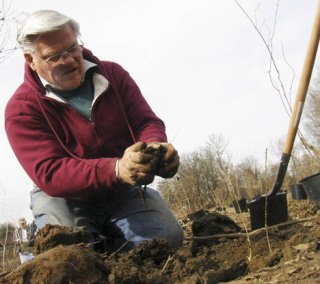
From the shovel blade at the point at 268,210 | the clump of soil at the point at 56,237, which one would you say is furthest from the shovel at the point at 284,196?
the clump of soil at the point at 56,237

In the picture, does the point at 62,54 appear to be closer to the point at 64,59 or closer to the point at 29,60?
the point at 64,59

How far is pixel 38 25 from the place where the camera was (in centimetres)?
273

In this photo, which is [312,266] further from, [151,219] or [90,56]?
[90,56]

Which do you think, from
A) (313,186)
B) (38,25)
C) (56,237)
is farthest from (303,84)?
(56,237)

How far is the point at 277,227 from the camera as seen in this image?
3.00m

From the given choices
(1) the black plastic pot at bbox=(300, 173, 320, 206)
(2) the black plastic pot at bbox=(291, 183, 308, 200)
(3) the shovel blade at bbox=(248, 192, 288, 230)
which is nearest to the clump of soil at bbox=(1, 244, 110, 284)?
(3) the shovel blade at bbox=(248, 192, 288, 230)

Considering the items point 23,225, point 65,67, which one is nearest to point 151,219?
point 65,67

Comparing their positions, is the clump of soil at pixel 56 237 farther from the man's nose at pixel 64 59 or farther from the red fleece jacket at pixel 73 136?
the man's nose at pixel 64 59

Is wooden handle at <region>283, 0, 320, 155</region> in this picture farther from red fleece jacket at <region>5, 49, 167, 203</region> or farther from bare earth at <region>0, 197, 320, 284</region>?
red fleece jacket at <region>5, 49, 167, 203</region>

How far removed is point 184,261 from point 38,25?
171 centimetres

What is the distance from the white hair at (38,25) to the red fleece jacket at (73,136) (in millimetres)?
223

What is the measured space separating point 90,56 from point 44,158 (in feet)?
2.91

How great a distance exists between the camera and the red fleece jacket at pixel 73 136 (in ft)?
8.34

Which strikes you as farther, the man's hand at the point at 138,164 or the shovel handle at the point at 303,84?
the shovel handle at the point at 303,84
